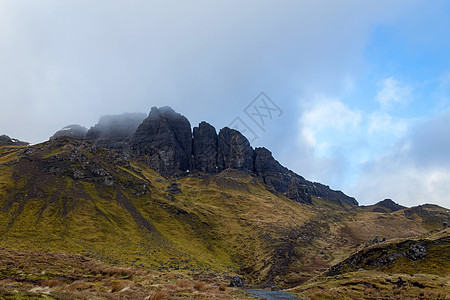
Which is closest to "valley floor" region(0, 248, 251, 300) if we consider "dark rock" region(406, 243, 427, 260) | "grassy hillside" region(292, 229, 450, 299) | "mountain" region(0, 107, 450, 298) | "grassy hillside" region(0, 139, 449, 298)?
"grassy hillside" region(292, 229, 450, 299)

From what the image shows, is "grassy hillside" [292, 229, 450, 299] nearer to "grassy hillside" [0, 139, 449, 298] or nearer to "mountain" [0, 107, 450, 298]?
"mountain" [0, 107, 450, 298]

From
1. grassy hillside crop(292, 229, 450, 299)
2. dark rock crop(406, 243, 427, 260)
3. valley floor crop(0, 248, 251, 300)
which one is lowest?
valley floor crop(0, 248, 251, 300)

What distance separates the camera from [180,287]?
34094 mm

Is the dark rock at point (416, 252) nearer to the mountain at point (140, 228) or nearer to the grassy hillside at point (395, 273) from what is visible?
the grassy hillside at point (395, 273)

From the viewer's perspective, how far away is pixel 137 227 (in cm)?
10619

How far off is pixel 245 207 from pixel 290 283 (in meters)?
96.0

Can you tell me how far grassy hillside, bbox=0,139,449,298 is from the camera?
82125 millimetres

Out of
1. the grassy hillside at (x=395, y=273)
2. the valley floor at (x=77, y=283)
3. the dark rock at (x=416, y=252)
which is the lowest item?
the valley floor at (x=77, y=283)

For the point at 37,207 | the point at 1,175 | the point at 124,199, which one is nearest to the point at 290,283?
the point at 124,199

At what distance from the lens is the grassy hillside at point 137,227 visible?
269 ft

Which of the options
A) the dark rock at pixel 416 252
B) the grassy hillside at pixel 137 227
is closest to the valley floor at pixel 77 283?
A: the dark rock at pixel 416 252

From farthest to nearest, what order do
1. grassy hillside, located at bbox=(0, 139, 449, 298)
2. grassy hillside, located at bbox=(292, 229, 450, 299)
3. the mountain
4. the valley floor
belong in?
1. grassy hillside, located at bbox=(0, 139, 449, 298)
2. the mountain
3. grassy hillside, located at bbox=(292, 229, 450, 299)
4. the valley floor

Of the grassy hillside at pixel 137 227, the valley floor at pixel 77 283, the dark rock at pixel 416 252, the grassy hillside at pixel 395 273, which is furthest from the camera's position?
the grassy hillside at pixel 137 227

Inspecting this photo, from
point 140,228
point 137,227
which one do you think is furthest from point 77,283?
point 137,227
